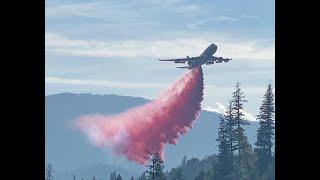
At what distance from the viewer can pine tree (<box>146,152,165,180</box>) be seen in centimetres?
7662

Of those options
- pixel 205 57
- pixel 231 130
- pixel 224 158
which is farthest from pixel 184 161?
pixel 205 57

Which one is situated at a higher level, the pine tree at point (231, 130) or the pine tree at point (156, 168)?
the pine tree at point (231, 130)

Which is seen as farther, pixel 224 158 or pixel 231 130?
pixel 224 158

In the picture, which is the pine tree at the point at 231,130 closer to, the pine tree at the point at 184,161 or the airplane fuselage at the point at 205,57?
the pine tree at the point at 184,161

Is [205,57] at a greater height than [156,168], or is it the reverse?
[205,57]

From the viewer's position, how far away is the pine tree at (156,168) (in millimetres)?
76625

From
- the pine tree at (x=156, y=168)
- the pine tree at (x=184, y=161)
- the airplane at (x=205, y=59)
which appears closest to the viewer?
the airplane at (x=205, y=59)

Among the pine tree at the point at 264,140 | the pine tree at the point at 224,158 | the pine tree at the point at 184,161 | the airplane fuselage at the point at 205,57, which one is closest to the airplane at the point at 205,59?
the airplane fuselage at the point at 205,57

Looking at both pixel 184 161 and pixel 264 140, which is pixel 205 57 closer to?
pixel 264 140

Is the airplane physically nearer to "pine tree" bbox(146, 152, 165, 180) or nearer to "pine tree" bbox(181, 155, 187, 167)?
"pine tree" bbox(146, 152, 165, 180)

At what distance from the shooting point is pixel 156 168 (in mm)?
84375

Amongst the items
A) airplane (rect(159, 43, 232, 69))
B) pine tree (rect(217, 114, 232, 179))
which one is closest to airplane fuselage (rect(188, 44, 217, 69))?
airplane (rect(159, 43, 232, 69))

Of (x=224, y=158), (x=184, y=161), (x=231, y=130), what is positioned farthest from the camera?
(x=184, y=161)
